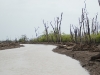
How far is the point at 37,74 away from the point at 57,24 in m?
45.6

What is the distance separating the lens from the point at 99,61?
40.8 ft

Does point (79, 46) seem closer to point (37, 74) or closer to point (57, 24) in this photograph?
point (37, 74)

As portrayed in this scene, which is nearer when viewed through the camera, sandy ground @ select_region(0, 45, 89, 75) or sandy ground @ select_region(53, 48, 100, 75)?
sandy ground @ select_region(53, 48, 100, 75)

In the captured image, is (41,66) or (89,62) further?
(41,66)

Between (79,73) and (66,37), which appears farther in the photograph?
(66,37)

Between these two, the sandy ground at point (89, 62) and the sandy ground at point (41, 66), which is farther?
the sandy ground at point (41, 66)

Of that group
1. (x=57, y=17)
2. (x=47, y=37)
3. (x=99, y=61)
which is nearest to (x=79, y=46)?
(x=99, y=61)

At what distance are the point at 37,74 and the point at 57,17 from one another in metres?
44.5

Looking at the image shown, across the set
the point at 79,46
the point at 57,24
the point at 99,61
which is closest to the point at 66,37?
the point at 57,24

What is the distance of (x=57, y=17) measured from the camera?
178 feet

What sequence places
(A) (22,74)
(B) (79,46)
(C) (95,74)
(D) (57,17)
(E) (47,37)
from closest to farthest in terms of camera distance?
(C) (95,74) < (A) (22,74) < (B) (79,46) < (D) (57,17) < (E) (47,37)

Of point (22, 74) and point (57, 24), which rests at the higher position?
point (57, 24)

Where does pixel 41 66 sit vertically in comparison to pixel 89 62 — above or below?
below

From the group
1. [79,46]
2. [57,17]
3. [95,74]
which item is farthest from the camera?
[57,17]
